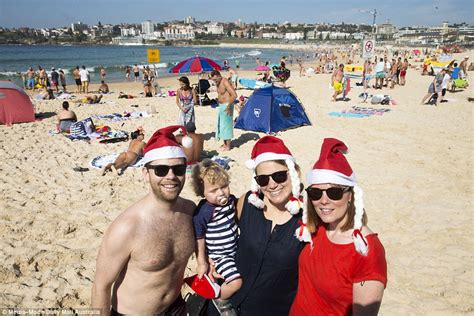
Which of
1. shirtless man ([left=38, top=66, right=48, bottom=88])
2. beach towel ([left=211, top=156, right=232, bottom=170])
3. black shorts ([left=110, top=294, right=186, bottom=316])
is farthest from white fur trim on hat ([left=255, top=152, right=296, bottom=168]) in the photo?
shirtless man ([left=38, top=66, right=48, bottom=88])

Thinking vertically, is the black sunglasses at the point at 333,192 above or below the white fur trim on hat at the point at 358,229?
above

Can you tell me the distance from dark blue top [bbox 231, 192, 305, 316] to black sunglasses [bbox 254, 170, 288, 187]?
0.20m

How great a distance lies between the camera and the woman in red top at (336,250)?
5.29 feet

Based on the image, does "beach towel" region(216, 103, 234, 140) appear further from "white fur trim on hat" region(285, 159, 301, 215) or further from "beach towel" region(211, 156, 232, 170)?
"white fur trim on hat" region(285, 159, 301, 215)

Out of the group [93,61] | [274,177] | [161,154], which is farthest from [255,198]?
[93,61]

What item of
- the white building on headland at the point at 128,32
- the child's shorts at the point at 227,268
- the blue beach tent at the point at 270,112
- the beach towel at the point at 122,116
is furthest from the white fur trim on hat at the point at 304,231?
the white building on headland at the point at 128,32

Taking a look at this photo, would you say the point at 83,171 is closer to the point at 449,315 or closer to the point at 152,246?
the point at 152,246

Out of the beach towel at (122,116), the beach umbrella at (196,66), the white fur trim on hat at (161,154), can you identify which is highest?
the beach umbrella at (196,66)

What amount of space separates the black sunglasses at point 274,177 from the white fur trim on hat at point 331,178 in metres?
0.34

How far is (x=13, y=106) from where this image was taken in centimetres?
1137

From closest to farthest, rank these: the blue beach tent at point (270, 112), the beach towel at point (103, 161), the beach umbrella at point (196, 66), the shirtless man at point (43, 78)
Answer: the beach towel at point (103, 161) < the blue beach tent at point (270, 112) < the beach umbrella at point (196, 66) < the shirtless man at point (43, 78)

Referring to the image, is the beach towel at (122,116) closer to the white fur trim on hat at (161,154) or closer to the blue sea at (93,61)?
the white fur trim on hat at (161,154)

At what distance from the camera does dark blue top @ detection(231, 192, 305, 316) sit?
80.6 inches

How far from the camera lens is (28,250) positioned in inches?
173
